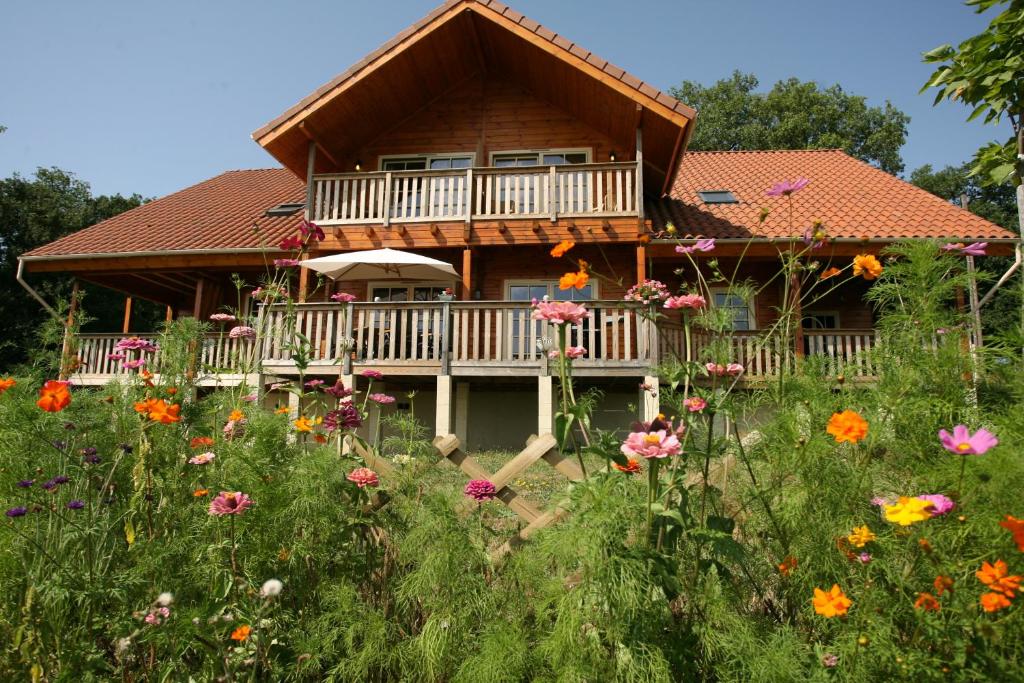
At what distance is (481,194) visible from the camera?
10.9 m

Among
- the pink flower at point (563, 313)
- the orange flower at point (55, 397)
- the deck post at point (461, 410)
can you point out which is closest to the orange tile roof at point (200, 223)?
the deck post at point (461, 410)

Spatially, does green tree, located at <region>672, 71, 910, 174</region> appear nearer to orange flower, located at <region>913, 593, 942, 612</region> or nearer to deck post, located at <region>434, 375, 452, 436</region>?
deck post, located at <region>434, 375, 452, 436</region>

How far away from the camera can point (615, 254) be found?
11.8m

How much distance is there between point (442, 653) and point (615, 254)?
1029cm

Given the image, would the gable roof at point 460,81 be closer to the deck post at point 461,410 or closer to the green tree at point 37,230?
the deck post at point 461,410

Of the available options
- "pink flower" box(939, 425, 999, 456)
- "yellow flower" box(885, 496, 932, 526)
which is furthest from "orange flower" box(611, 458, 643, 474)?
"pink flower" box(939, 425, 999, 456)

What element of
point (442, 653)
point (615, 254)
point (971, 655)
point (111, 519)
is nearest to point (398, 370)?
point (615, 254)

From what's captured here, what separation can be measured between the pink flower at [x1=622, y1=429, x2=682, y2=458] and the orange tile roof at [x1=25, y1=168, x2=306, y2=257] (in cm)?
979

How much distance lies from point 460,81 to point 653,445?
12.4 metres

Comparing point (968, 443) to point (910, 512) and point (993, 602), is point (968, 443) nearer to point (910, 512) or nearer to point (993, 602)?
point (910, 512)

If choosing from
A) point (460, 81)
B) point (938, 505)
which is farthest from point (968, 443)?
point (460, 81)

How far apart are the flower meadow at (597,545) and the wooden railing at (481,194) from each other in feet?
26.6

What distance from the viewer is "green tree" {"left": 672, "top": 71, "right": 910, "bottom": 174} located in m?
30.6

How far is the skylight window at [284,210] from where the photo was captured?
46.3 ft
